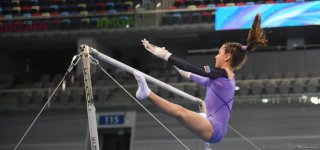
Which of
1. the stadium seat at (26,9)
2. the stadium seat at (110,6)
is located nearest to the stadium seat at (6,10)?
the stadium seat at (26,9)

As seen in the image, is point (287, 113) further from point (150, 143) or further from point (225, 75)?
point (225, 75)

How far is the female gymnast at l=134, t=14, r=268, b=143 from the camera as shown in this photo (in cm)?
357

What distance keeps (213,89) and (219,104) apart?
0.40ft

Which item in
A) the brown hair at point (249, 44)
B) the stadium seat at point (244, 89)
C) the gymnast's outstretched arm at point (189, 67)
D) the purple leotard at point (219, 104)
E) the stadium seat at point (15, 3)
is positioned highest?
the stadium seat at point (15, 3)

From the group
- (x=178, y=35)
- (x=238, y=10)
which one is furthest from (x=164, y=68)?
(x=238, y=10)

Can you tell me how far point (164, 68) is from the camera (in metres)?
14.2

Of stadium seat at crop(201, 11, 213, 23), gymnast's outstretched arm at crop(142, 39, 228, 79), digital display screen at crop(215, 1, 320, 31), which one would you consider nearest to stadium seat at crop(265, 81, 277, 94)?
digital display screen at crop(215, 1, 320, 31)

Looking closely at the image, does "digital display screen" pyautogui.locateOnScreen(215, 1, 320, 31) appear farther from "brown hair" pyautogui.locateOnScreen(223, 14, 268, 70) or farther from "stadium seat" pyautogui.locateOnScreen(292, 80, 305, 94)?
"brown hair" pyautogui.locateOnScreen(223, 14, 268, 70)

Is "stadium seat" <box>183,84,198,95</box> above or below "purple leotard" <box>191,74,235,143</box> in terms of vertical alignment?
below

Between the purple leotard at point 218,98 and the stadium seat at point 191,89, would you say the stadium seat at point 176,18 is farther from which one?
the purple leotard at point 218,98

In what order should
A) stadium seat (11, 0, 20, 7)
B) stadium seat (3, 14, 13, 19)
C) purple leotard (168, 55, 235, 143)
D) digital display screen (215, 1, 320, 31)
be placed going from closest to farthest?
1. purple leotard (168, 55, 235, 143)
2. digital display screen (215, 1, 320, 31)
3. stadium seat (3, 14, 13, 19)
4. stadium seat (11, 0, 20, 7)

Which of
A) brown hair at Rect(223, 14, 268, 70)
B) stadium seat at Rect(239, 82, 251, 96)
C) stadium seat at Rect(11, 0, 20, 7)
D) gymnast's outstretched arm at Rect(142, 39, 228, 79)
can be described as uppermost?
stadium seat at Rect(11, 0, 20, 7)

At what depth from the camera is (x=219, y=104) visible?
12.4 feet

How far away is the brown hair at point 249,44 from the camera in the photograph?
12.2ft
